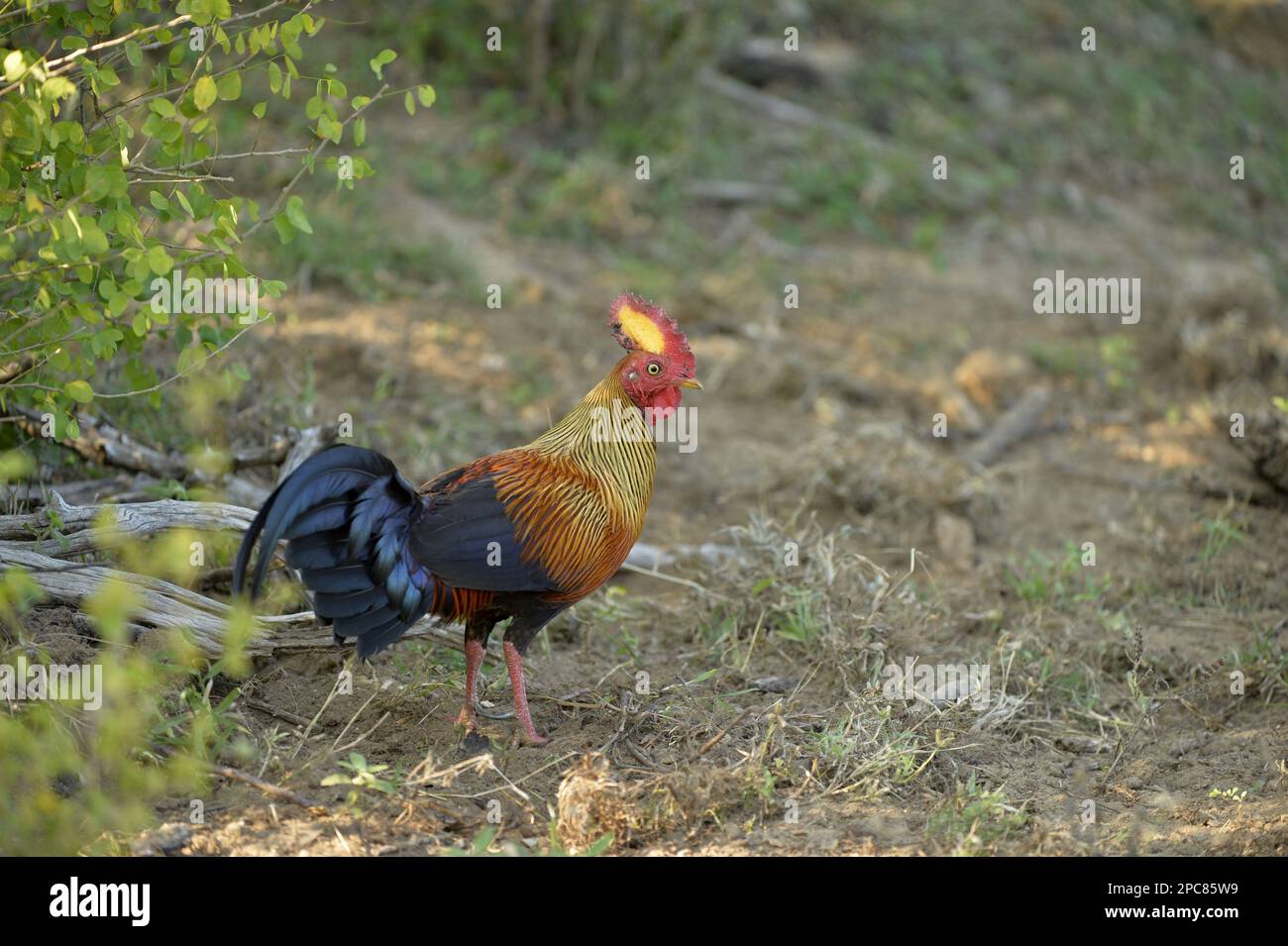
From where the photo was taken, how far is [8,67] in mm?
3672

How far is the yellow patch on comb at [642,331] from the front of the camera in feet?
15.0

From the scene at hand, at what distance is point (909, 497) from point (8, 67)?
15.5 feet

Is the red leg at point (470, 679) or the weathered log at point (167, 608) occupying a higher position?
the weathered log at point (167, 608)

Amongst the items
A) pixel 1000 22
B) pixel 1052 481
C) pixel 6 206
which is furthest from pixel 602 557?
pixel 1000 22

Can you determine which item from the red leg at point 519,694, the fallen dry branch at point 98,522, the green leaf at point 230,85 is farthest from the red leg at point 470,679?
the green leaf at point 230,85

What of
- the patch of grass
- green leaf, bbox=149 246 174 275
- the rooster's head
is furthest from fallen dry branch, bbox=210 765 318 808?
the patch of grass

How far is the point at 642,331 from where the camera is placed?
4586mm

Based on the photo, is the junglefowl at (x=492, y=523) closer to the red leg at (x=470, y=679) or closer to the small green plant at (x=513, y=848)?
the red leg at (x=470, y=679)

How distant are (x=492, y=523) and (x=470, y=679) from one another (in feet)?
2.03

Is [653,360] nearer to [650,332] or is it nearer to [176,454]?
[650,332]

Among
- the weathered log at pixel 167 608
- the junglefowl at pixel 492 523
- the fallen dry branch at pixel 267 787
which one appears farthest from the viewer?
the weathered log at pixel 167 608

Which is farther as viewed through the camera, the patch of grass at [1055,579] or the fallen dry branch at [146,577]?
the patch of grass at [1055,579]

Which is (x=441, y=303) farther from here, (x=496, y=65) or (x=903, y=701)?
(x=903, y=701)

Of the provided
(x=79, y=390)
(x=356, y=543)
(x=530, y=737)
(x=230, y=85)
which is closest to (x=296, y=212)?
(x=230, y=85)
